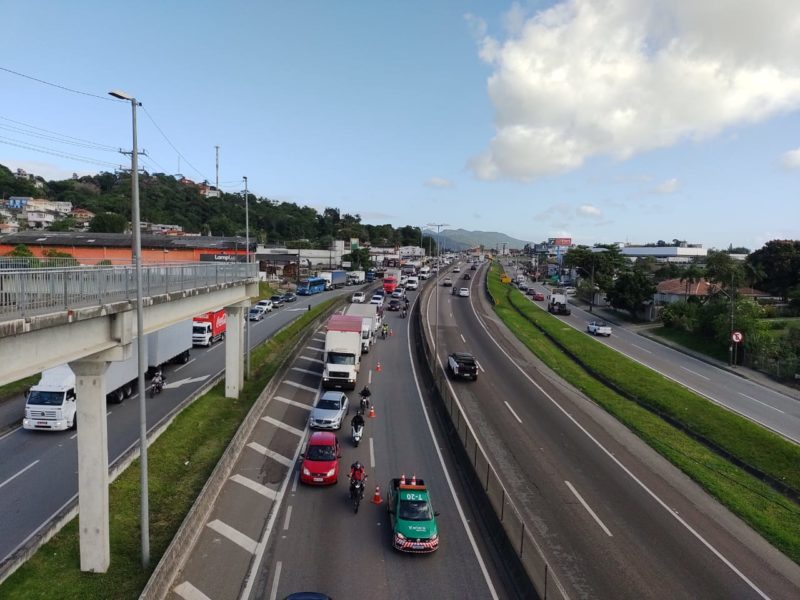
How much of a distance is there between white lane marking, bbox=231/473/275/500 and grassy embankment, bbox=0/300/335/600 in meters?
1.19

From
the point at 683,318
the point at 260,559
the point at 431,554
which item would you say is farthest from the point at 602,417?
the point at 683,318

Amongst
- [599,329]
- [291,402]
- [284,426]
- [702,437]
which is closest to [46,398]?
[284,426]

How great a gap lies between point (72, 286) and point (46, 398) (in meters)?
14.0

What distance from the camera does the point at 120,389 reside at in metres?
28.6

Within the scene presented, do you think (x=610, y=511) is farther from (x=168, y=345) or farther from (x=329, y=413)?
(x=168, y=345)

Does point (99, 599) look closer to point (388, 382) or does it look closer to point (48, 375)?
point (48, 375)

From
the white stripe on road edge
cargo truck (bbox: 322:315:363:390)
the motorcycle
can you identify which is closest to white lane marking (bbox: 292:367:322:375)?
cargo truck (bbox: 322:315:363:390)

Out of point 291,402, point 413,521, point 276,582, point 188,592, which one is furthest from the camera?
point 291,402

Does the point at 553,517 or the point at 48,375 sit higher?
the point at 48,375

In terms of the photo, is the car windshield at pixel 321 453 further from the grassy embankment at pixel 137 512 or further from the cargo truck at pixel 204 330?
the cargo truck at pixel 204 330

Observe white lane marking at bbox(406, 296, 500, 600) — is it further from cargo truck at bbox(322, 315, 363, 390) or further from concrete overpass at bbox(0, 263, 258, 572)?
concrete overpass at bbox(0, 263, 258, 572)

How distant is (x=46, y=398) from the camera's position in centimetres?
2364

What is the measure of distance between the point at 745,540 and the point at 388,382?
21297 mm

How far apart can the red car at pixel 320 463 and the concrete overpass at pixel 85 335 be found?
6.85 meters
